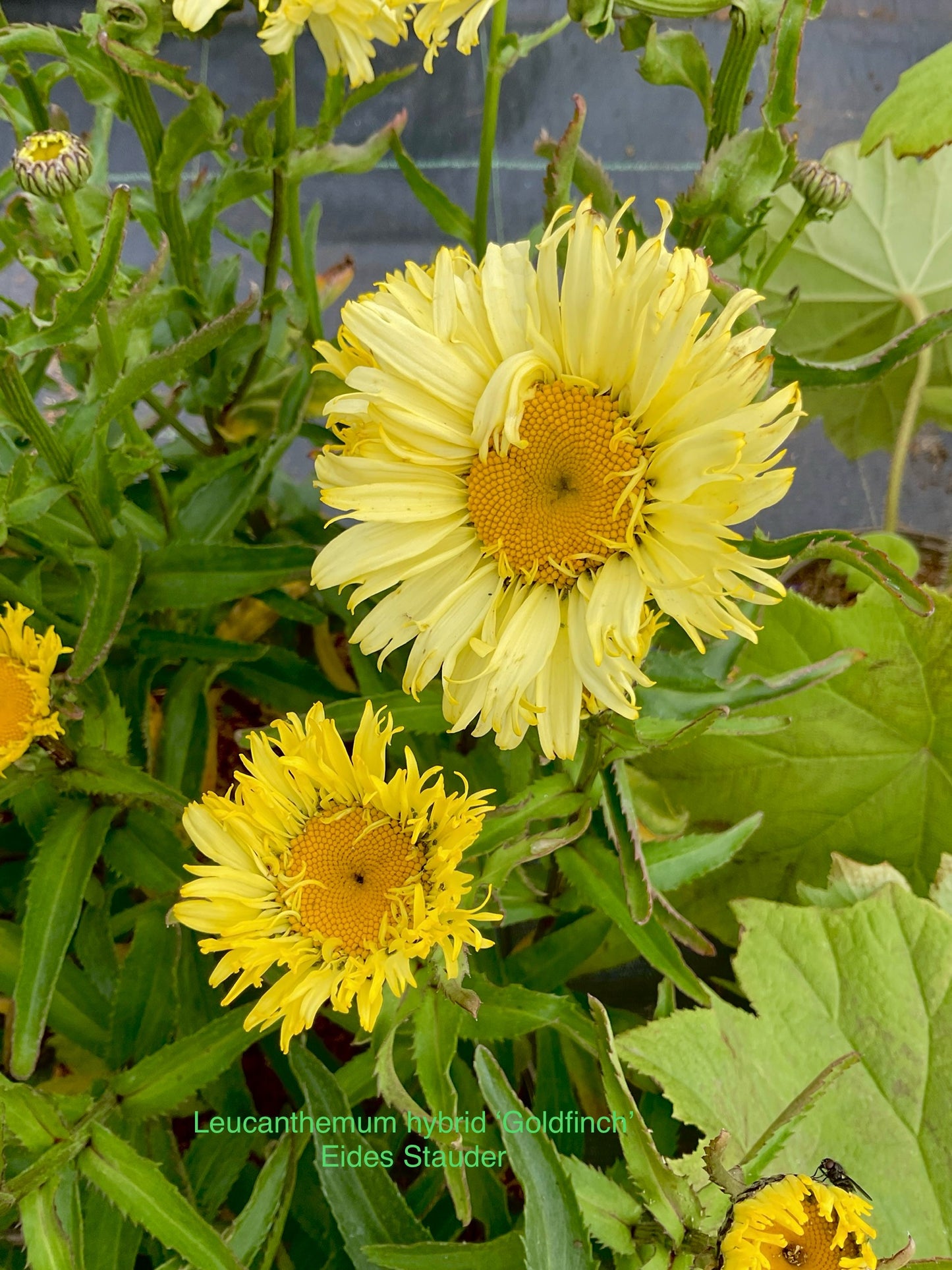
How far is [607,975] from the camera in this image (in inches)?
32.6

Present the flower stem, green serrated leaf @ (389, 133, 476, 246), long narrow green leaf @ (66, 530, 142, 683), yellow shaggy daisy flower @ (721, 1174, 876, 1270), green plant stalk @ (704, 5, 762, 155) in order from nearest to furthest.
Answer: yellow shaggy daisy flower @ (721, 1174, 876, 1270) → green plant stalk @ (704, 5, 762, 155) → long narrow green leaf @ (66, 530, 142, 683) → green serrated leaf @ (389, 133, 476, 246) → the flower stem

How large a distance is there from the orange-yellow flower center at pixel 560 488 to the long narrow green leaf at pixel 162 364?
21 cm

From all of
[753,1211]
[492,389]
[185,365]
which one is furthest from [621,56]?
[753,1211]

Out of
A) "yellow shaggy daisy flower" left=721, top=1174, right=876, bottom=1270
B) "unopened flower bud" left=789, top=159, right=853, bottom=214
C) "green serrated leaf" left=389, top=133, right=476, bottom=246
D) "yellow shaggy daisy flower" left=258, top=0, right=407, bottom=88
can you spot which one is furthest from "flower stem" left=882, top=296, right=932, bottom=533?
"yellow shaggy daisy flower" left=721, top=1174, right=876, bottom=1270

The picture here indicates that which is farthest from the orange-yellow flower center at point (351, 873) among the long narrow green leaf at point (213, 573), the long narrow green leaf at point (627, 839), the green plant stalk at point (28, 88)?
the green plant stalk at point (28, 88)

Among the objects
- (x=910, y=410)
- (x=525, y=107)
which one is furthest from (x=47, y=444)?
(x=525, y=107)

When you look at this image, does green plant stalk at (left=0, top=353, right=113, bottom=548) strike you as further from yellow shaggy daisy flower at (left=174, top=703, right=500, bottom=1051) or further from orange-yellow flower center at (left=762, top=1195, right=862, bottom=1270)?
orange-yellow flower center at (left=762, top=1195, right=862, bottom=1270)

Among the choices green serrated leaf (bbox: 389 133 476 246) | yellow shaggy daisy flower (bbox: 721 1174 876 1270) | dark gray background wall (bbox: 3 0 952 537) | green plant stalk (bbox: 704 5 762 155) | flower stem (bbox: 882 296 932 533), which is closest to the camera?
yellow shaggy daisy flower (bbox: 721 1174 876 1270)

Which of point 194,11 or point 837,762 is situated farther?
point 837,762

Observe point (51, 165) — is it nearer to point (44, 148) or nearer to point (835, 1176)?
point (44, 148)

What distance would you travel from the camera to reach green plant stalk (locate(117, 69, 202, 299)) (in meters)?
0.56

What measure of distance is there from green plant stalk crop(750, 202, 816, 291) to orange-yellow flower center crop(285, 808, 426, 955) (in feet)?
1.25

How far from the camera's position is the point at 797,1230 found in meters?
0.35

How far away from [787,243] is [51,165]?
416 mm
